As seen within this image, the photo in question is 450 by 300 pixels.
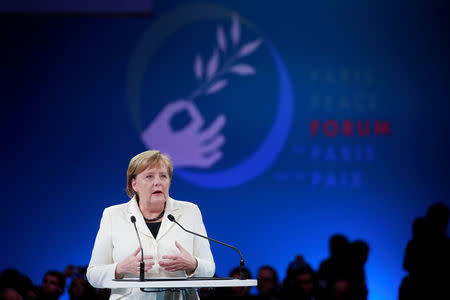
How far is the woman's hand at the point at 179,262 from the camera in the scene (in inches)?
87.0

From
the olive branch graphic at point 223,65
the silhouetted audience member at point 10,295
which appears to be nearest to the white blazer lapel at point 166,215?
the silhouetted audience member at point 10,295

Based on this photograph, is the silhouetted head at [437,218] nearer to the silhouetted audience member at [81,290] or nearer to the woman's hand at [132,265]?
the silhouetted audience member at [81,290]

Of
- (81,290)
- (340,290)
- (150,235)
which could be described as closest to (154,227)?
(150,235)

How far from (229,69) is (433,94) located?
2381mm

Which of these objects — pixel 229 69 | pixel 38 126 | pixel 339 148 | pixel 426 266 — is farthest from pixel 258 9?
pixel 426 266

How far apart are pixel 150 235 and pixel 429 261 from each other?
2474 millimetres

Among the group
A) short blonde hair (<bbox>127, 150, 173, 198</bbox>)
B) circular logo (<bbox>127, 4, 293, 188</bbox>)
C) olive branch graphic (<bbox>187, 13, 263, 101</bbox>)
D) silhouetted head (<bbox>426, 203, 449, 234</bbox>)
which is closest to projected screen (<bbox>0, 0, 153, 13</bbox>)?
circular logo (<bbox>127, 4, 293, 188</bbox>)

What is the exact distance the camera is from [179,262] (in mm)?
2227

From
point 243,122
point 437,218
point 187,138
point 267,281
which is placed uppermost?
point 243,122

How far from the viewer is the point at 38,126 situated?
22.7 ft

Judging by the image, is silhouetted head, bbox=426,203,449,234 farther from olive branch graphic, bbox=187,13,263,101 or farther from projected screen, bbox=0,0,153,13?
projected screen, bbox=0,0,153,13

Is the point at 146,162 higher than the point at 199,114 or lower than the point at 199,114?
lower

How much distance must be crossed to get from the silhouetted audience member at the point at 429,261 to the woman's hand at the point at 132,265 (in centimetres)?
231

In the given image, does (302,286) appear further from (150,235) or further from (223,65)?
(223,65)
